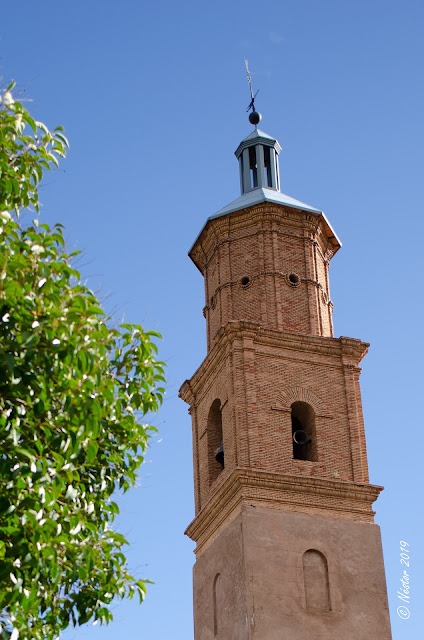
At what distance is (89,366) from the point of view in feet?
26.4

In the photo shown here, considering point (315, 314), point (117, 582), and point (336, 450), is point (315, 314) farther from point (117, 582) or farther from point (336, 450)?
point (117, 582)

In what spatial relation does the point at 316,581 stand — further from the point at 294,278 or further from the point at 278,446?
the point at 294,278

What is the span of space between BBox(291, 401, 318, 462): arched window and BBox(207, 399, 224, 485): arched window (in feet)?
4.58

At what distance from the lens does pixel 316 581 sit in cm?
1897

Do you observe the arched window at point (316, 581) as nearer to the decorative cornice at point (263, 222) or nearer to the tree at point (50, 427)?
the decorative cornice at point (263, 222)

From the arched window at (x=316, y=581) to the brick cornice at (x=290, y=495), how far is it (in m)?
0.83

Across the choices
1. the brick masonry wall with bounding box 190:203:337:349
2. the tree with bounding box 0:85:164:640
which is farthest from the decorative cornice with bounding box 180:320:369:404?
the tree with bounding box 0:85:164:640

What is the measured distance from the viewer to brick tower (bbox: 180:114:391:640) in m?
18.7

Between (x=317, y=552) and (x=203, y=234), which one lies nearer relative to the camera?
(x=317, y=552)

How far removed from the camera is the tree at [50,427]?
25.6 feet

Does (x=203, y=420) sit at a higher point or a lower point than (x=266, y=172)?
lower

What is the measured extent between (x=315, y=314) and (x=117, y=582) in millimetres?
13956

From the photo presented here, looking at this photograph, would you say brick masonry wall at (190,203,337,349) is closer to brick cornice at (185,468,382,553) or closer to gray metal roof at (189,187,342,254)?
gray metal roof at (189,187,342,254)

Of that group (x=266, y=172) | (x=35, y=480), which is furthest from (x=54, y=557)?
(x=266, y=172)
